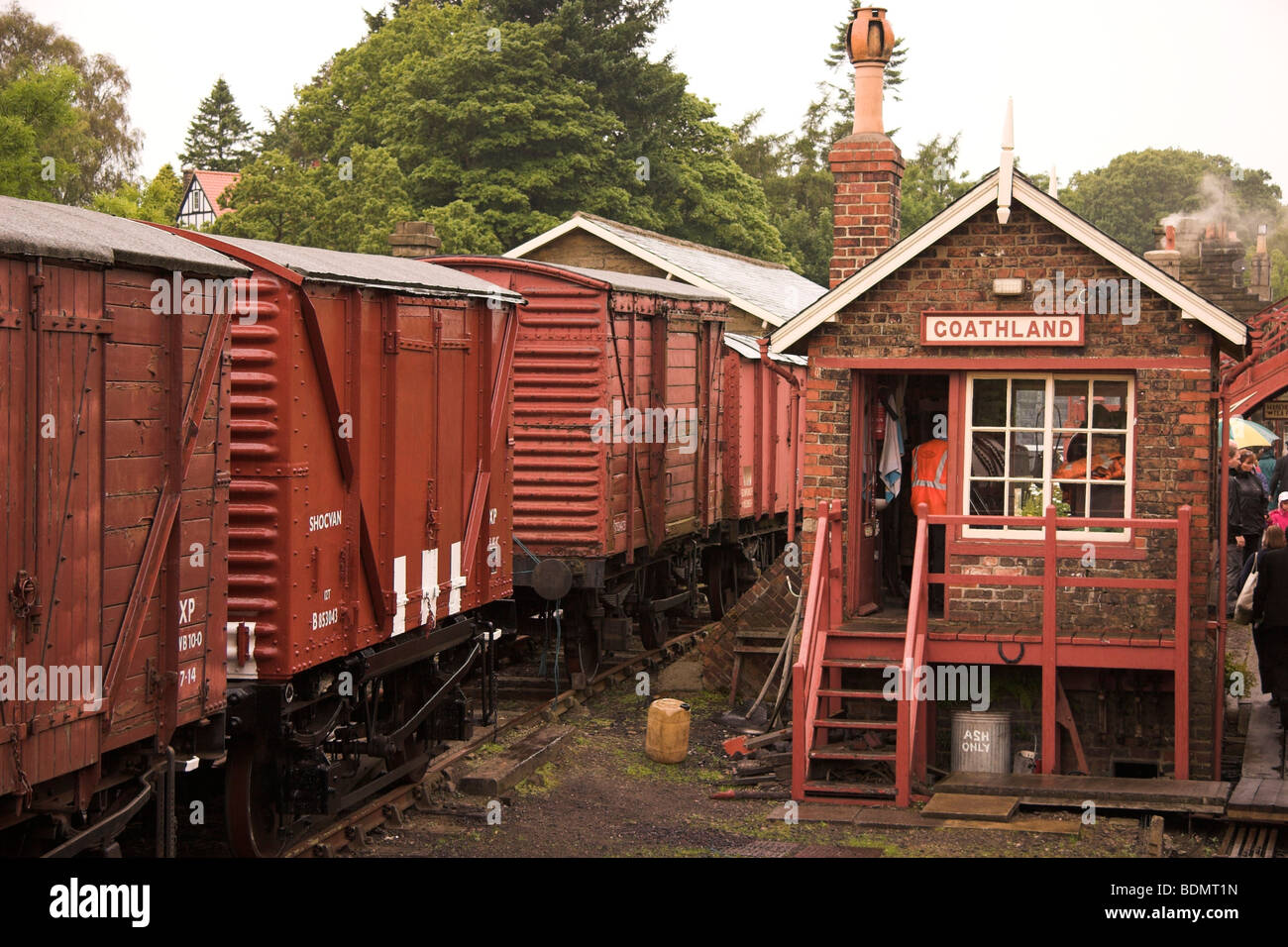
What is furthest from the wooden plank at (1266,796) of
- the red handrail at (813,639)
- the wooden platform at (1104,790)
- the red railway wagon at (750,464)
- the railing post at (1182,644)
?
the red railway wagon at (750,464)

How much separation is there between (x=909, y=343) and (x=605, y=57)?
108ft

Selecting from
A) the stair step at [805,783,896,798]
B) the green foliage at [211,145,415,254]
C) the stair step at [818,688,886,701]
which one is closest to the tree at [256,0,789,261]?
the green foliage at [211,145,415,254]

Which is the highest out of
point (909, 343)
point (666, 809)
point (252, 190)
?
point (252, 190)

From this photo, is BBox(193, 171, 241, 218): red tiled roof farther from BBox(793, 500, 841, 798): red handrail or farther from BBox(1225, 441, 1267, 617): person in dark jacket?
BBox(793, 500, 841, 798): red handrail

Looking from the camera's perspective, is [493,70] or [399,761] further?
[493,70]

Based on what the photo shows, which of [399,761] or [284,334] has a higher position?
[284,334]

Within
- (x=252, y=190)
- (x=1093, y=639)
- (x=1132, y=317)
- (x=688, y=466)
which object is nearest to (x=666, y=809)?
(x=1093, y=639)

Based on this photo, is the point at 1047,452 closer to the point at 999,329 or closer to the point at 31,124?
the point at 999,329

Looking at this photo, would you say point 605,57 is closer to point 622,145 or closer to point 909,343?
point 622,145

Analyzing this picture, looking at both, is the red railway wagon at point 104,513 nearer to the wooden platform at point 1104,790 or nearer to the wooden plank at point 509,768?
the wooden plank at point 509,768

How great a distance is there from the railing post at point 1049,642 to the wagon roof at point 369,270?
14.8 ft

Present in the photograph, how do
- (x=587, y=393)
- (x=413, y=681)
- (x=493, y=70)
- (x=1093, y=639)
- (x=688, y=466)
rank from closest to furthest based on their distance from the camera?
(x=413, y=681) → (x=1093, y=639) → (x=587, y=393) → (x=688, y=466) → (x=493, y=70)

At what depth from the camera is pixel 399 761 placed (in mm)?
10664

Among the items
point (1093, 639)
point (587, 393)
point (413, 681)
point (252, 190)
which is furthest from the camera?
point (252, 190)
